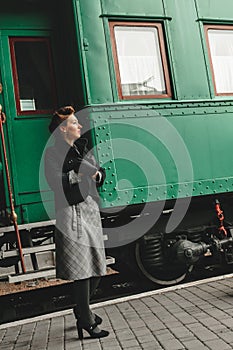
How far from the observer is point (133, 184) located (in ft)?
16.3

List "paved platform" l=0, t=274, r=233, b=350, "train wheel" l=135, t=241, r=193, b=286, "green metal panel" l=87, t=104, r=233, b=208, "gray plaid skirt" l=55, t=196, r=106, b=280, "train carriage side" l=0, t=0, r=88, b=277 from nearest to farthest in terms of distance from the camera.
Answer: "paved platform" l=0, t=274, r=233, b=350 → "gray plaid skirt" l=55, t=196, r=106, b=280 → "green metal panel" l=87, t=104, r=233, b=208 → "train carriage side" l=0, t=0, r=88, b=277 → "train wheel" l=135, t=241, r=193, b=286

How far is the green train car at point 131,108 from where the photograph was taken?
4.99 metres

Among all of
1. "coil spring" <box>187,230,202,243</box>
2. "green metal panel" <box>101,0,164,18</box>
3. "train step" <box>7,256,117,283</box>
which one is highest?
"green metal panel" <box>101,0,164,18</box>

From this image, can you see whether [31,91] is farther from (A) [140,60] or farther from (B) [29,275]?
(B) [29,275]

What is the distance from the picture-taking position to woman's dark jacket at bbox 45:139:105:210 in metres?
3.71

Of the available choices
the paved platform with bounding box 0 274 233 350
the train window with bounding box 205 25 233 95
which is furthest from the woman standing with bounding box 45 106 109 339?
the train window with bounding box 205 25 233 95

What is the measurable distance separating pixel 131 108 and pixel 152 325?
227 cm

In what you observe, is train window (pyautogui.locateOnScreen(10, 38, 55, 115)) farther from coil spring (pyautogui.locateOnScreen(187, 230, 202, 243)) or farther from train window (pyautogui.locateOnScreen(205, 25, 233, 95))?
coil spring (pyautogui.locateOnScreen(187, 230, 202, 243))

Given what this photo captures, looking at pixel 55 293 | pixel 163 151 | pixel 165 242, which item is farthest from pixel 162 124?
pixel 55 293

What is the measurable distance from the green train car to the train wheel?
0.06 ft

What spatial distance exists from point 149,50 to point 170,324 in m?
3.05

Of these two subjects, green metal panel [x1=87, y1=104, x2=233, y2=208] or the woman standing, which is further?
green metal panel [x1=87, y1=104, x2=233, y2=208]

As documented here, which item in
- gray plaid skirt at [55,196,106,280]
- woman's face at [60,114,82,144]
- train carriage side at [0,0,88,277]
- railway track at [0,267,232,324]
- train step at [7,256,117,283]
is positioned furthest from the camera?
railway track at [0,267,232,324]

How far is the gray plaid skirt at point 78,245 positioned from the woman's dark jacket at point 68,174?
0.09 m
